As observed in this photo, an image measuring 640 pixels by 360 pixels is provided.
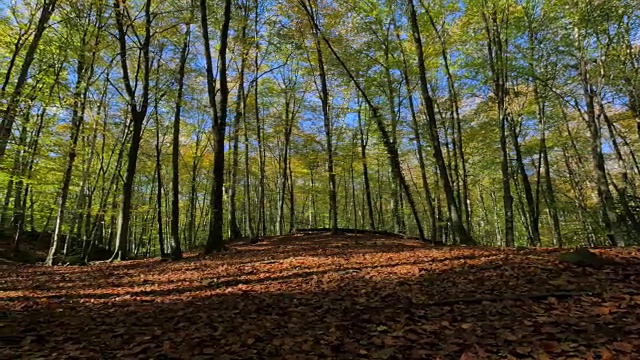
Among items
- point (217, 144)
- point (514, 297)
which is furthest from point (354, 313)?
point (217, 144)

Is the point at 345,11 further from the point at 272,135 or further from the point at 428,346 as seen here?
the point at 428,346

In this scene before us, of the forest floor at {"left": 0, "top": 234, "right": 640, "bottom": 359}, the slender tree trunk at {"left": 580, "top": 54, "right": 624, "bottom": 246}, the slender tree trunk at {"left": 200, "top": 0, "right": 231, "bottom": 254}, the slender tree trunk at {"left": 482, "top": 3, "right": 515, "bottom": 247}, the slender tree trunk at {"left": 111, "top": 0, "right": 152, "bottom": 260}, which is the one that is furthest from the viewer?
the slender tree trunk at {"left": 482, "top": 3, "right": 515, "bottom": 247}

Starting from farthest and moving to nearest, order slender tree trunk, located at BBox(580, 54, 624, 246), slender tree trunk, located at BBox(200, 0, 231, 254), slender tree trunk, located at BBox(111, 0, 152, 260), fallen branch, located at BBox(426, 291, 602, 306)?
slender tree trunk, located at BBox(111, 0, 152, 260) < slender tree trunk, located at BBox(200, 0, 231, 254) < slender tree trunk, located at BBox(580, 54, 624, 246) < fallen branch, located at BBox(426, 291, 602, 306)

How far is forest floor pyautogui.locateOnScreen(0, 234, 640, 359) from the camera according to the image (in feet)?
12.1

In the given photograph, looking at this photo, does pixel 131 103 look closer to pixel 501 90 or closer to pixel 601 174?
pixel 501 90

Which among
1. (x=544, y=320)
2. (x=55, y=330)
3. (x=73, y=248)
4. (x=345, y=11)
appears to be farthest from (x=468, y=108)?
(x=73, y=248)

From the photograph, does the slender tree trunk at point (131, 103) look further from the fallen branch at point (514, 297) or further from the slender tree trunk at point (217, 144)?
the fallen branch at point (514, 297)

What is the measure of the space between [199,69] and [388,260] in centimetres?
1759

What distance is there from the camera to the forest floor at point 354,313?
370 centimetres

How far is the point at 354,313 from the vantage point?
4.97 meters

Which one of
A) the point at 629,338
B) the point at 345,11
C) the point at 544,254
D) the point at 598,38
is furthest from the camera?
the point at 345,11

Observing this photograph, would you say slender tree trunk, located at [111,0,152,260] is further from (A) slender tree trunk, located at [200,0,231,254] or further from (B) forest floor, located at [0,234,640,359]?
(B) forest floor, located at [0,234,640,359]

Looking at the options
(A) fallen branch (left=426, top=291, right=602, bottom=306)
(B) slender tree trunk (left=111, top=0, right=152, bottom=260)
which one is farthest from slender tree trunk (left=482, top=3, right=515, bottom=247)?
(B) slender tree trunk (left=111, top=0, right=152, bottom=260)

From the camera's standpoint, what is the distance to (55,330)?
180 inches
